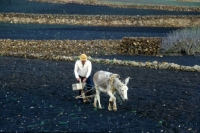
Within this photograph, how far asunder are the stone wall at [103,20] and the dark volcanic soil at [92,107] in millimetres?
32028

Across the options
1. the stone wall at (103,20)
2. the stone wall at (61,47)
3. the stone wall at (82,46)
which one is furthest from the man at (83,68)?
the stone wall at (103,20)

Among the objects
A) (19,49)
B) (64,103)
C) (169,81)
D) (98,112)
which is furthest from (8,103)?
(19,49)

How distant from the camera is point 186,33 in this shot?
46188 mm

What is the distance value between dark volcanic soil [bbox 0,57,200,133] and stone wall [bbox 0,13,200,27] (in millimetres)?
32028

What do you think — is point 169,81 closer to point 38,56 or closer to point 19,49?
point 38,56

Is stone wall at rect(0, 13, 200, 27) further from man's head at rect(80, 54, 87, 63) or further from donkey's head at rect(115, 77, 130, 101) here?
donkey's head at rect(115, 77, 130, 101)

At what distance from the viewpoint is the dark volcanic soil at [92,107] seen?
Result: 59.2ft

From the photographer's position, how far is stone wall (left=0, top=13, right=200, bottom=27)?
2466 inches

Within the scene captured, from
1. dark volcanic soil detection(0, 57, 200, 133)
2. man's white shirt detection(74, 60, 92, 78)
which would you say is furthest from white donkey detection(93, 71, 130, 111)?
man's white shirt detection(74, 60, 92, 78)

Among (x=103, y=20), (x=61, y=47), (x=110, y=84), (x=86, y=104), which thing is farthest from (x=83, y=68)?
(x=103, y=20)

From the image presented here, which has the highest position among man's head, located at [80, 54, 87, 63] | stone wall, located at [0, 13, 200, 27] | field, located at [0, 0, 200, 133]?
man's head, located at [80, 54, 87, 63]

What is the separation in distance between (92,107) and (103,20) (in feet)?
146

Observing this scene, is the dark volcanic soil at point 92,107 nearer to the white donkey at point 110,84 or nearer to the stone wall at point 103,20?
the white donkey at point 110,84

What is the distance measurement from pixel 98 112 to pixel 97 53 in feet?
80.7
